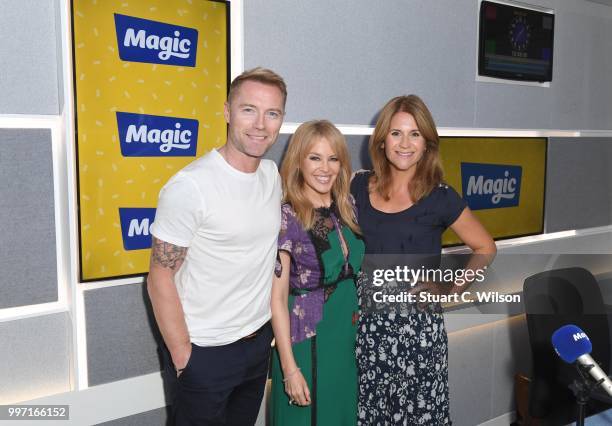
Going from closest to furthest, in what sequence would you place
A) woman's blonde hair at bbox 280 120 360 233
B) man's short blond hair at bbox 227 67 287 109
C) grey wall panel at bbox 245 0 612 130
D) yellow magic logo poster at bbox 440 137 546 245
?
man's short blond hair at bbox 227 67 287 109 → woman's blonde hair at bbox 280 120 360 233 → grey wall panel at bbox 245 0 612 130 → yellow magic logo poster at bbox 440 137 546 245

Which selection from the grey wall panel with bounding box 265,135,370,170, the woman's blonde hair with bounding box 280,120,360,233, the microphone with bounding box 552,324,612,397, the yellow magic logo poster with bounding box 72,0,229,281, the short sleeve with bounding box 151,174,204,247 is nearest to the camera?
the microphone with bounding box 552,324,612,397

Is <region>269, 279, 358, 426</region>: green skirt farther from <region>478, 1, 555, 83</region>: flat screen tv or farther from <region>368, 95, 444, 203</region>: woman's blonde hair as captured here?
<region>478, 1, 555, 83</region>: flat screen tv

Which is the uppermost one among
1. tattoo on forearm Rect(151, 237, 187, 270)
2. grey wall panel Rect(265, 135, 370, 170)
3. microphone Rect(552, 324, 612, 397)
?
grey wall panel Rect(265, 135, 370, 170)

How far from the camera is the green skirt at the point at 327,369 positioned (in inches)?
77.7

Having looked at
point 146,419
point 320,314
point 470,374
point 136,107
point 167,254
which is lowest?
point 470,374

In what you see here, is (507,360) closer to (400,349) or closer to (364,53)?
(400,349)

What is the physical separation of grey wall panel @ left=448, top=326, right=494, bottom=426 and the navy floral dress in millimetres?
1009

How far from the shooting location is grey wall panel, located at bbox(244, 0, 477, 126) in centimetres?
229

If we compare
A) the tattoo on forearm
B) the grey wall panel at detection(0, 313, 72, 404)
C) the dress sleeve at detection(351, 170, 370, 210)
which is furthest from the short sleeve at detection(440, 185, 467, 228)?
the grey wall panel at detection(0, 313, 72, 404)

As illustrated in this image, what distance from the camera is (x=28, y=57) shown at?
5.92ft

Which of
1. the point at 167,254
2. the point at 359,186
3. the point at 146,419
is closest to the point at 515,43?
the point at 359,186

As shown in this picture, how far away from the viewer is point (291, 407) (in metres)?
1.99

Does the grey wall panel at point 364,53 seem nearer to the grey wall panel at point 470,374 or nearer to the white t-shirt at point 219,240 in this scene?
the white t-shirt at point 219,240

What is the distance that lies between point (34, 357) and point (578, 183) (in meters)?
3.15
